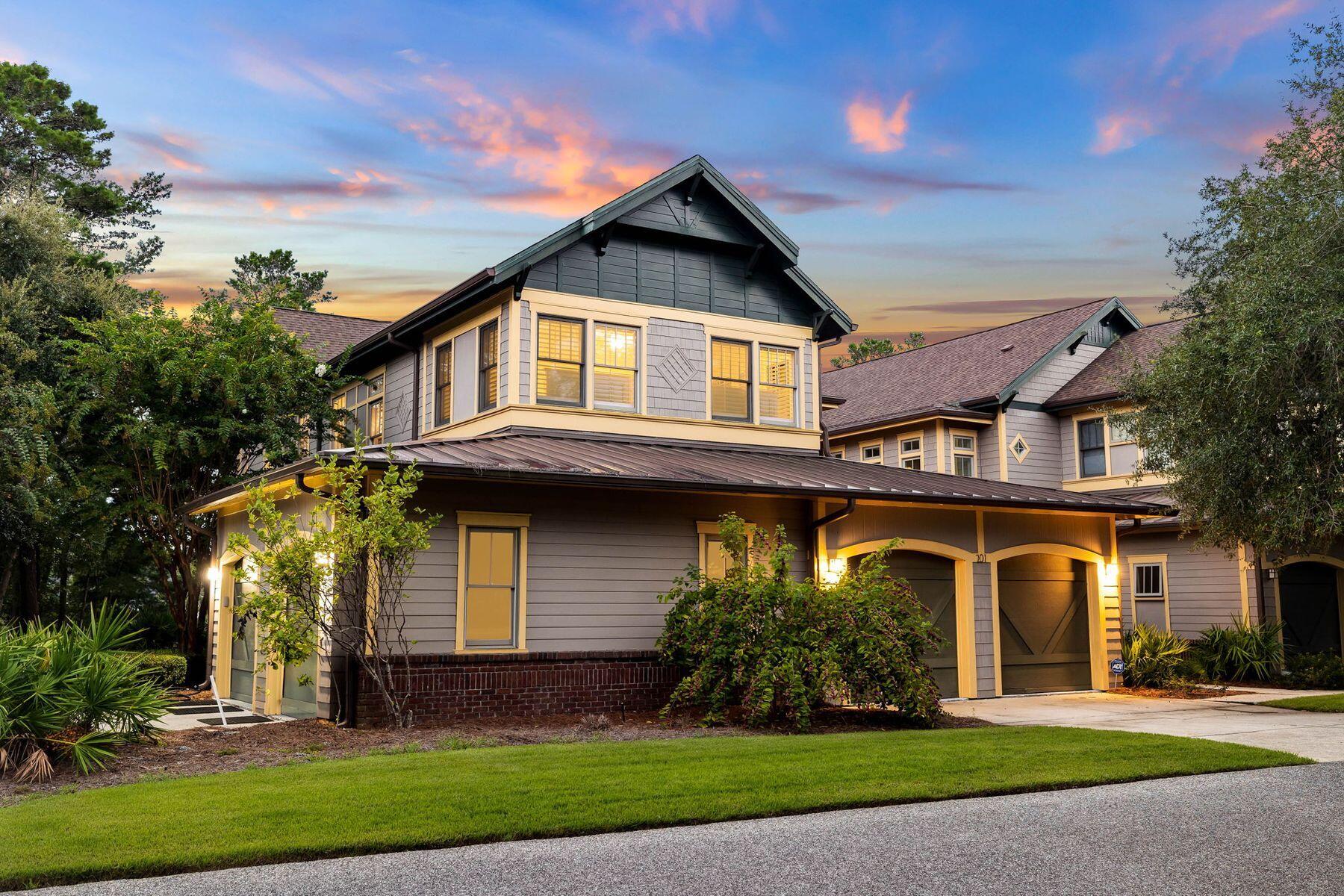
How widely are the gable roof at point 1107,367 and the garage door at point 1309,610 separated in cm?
539

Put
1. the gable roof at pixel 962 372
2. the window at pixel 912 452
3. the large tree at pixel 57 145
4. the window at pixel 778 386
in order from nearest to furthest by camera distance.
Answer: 1. the window at pixel 778 386
2. the gable roof at pixel 962 372
3. the window at pixel 912 452
4. the large tree at pixel 57 145

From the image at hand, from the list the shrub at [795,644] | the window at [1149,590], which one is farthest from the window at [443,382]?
the window at [1149,590]

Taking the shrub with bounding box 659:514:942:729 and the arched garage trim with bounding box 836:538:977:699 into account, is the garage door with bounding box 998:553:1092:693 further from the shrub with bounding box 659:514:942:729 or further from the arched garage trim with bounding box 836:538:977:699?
the shrub with bounding box 659:514:942:729


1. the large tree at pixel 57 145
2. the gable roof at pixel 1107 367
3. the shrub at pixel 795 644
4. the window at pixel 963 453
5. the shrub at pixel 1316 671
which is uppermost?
the large tree at pixel 57 145

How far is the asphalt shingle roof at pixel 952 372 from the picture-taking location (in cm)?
2684

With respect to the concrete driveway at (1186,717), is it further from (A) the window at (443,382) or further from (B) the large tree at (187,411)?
(B) the large tree at (187,411)

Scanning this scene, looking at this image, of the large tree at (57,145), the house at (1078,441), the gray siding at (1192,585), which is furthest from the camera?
the large tree at (57,145)

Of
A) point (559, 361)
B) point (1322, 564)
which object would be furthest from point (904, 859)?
point (1322, 564)


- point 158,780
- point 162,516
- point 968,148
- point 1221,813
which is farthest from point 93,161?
point 1221,813

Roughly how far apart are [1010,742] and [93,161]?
32335mm

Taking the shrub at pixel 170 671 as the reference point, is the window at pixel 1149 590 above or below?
above

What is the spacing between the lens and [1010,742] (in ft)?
35.9

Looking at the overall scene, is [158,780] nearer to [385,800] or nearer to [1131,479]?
[385,800]

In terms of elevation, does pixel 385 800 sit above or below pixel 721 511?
below
